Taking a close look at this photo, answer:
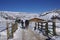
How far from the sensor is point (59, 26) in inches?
735

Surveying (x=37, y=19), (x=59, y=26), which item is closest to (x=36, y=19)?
(x=37, y=19)

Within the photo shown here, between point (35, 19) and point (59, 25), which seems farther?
point (59, 25)

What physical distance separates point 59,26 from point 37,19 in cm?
539

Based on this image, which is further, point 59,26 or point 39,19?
point 59,26

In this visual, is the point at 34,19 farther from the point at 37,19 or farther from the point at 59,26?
the point at 59,26

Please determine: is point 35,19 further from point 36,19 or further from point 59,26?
point 59,26

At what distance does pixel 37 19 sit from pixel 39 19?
0.30 meters

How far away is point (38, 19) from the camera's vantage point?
1446 centimetres

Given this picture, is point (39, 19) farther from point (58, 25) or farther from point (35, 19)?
point (58, 25)

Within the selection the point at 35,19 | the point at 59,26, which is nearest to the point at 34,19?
the point at 35,19

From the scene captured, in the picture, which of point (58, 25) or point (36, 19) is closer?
point (36, 19)

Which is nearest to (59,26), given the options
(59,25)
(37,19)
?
(59,25)

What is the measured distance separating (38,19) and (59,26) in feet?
17.9

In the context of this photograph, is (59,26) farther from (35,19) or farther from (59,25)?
(35,19)
